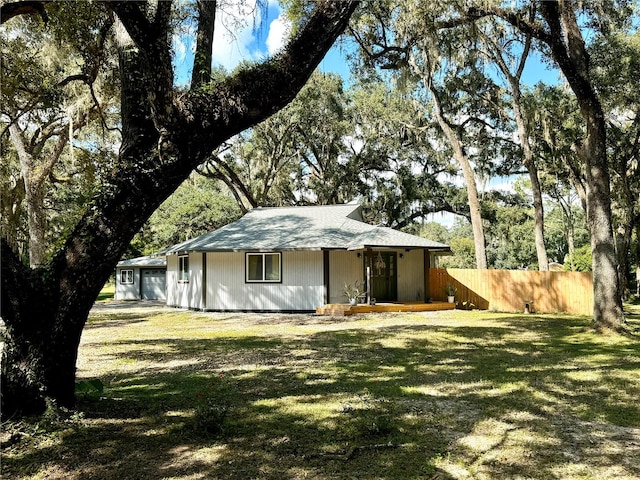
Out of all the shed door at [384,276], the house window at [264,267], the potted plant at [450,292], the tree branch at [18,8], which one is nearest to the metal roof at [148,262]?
the house window at [264,267]

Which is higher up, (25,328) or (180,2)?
(180,2)

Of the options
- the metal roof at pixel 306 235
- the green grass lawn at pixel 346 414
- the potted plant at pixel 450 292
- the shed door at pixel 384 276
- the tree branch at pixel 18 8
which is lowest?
the green grass lawn at pixel 346 414

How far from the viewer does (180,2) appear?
594 cm

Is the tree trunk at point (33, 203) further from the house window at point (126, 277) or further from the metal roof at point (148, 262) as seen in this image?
the house window at point (126, 277)

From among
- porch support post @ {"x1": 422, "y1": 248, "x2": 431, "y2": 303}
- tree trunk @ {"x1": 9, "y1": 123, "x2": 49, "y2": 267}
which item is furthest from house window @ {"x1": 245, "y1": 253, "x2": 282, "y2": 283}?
tree trunk @ {"x1": 9, "y1": 123, "x2": 49, "y2": 267}

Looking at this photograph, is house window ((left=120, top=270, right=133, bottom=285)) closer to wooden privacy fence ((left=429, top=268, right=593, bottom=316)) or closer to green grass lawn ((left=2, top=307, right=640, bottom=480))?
wooden privacy fence ((left=429, top=268, right=593, bottom=316))

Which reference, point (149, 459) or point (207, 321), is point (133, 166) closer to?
point (149, 459)

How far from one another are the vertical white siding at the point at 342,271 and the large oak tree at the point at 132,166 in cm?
1119

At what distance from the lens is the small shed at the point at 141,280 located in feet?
75.2

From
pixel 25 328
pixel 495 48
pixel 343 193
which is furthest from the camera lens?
pixel 343 193

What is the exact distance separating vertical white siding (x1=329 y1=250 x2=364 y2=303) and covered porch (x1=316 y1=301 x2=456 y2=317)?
55 cm

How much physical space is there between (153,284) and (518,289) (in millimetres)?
16922

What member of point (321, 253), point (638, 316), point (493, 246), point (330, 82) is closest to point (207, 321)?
point (321, 253)

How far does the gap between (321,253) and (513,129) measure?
10.9 metres
